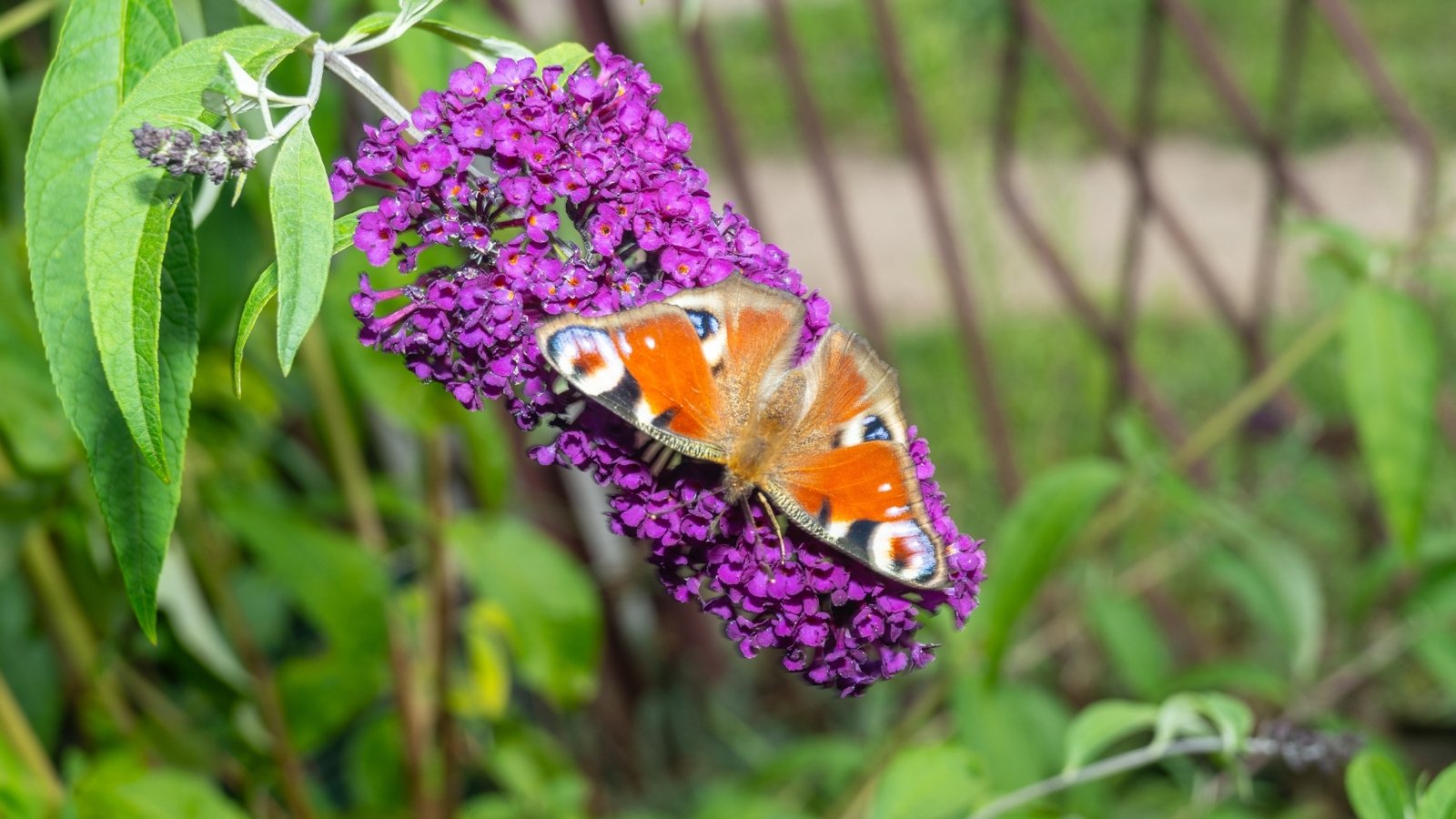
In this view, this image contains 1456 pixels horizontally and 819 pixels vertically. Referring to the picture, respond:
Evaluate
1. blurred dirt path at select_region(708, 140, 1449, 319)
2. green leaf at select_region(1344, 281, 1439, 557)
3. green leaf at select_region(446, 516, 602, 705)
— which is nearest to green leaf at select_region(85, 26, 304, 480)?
green leaf at select_region(446, 516, 602, 705)

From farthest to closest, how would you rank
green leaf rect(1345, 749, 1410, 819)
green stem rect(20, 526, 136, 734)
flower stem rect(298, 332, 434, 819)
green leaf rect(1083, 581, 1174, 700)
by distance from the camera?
green leaf rect(1083, 581, 1174, 700), flower stem rect(298, 332, 434, 819), green stem rect(20, 526, 136, 734), green leaf rect(1345, 749, 1410, 819)

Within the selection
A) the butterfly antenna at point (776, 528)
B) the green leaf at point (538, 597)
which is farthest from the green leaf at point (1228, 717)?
the green leaf at point (538, 597)

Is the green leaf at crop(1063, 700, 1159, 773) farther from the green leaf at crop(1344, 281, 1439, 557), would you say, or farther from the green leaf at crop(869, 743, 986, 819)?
the green leaf at crop(1344, 281, 1439, 557)

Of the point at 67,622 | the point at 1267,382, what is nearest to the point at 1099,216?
the point at 1267,382

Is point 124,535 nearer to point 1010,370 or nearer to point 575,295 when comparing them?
point 575,295

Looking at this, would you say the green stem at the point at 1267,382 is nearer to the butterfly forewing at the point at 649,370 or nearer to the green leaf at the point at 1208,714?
the green leaf at the point at 1208,714

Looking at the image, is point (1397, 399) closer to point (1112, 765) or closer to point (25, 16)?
point (1112, 765)

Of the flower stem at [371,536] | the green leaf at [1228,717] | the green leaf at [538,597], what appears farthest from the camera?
the green leaf at [538,597]
